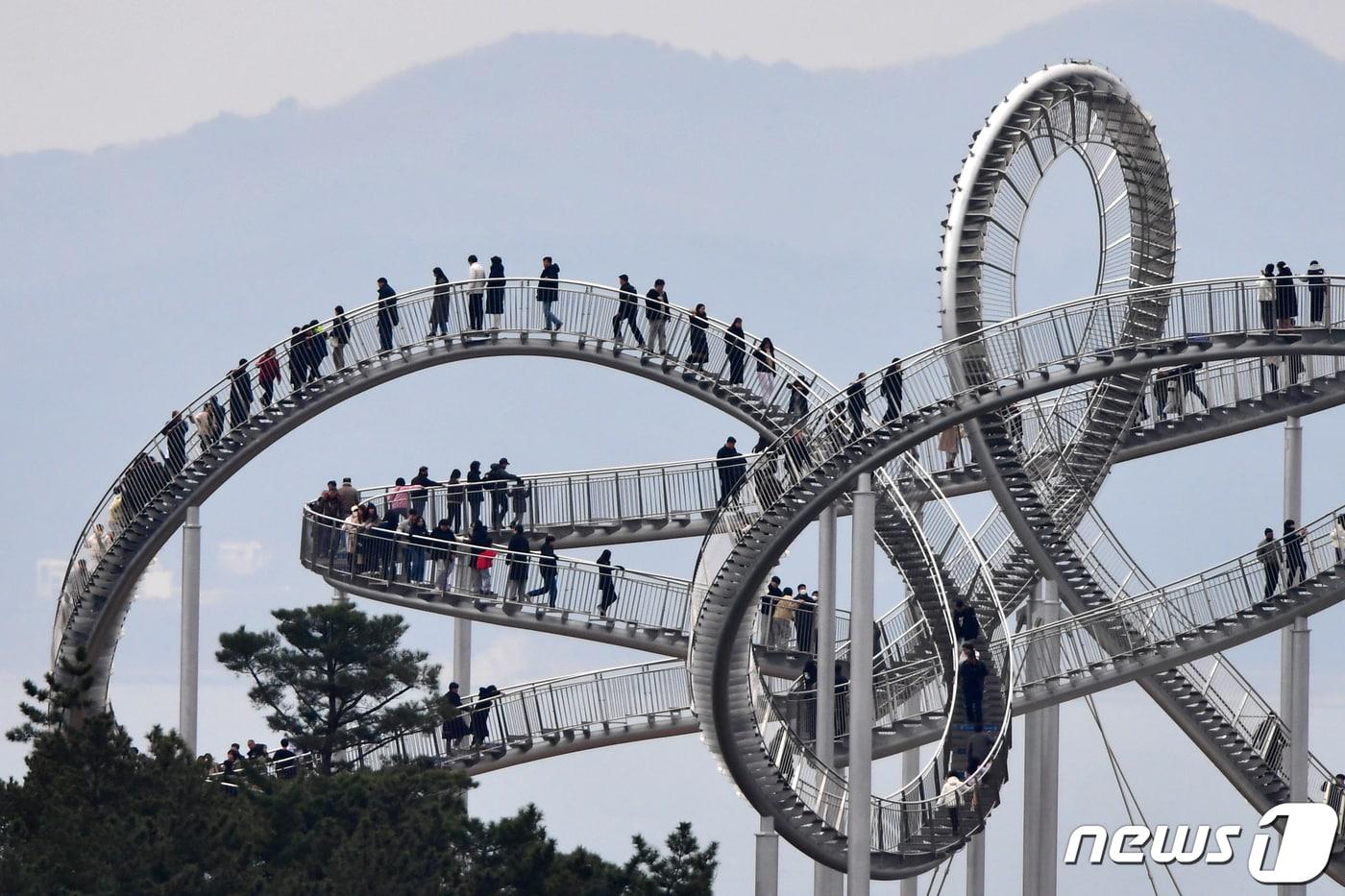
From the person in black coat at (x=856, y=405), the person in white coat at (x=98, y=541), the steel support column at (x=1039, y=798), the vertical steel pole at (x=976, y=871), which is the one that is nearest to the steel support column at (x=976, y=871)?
the vertical steel pole at (x=976, y=871)

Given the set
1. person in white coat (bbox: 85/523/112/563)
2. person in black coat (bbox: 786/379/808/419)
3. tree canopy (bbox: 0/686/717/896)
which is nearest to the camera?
tree canopy (bbox: 0/686/717/896)

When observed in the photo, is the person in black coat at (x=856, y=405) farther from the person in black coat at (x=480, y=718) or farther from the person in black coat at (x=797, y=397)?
the person in black coat at (x=480, y=718)

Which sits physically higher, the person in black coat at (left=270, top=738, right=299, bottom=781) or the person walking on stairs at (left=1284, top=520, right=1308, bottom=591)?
the person walking on stairs at (left=1284, top=520, right=1308, bottom=591)

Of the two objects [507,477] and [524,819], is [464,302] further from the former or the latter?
[524,819]

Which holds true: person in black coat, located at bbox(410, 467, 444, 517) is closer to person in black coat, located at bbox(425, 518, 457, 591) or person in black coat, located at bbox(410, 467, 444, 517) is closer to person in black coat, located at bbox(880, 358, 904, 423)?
person in black coat, located at bbox(425, 518, 457, 591)

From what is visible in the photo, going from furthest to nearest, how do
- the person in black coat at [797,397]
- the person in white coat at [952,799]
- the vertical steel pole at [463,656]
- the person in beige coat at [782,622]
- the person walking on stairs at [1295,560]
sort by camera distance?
the vertical steel pole at [463,656] < the person in beige coat at [782,622] < the person in black coat at [797,397] < the person walking on stairs at [1295,560] < the person in white coat at [952,799]

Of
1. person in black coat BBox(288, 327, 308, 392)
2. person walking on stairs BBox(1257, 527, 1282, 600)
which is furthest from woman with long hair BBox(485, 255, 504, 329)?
person walking on stairs BBox(1257, 527, 1282, 600)

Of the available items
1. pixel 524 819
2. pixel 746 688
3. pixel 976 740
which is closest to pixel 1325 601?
pixel 976 740
